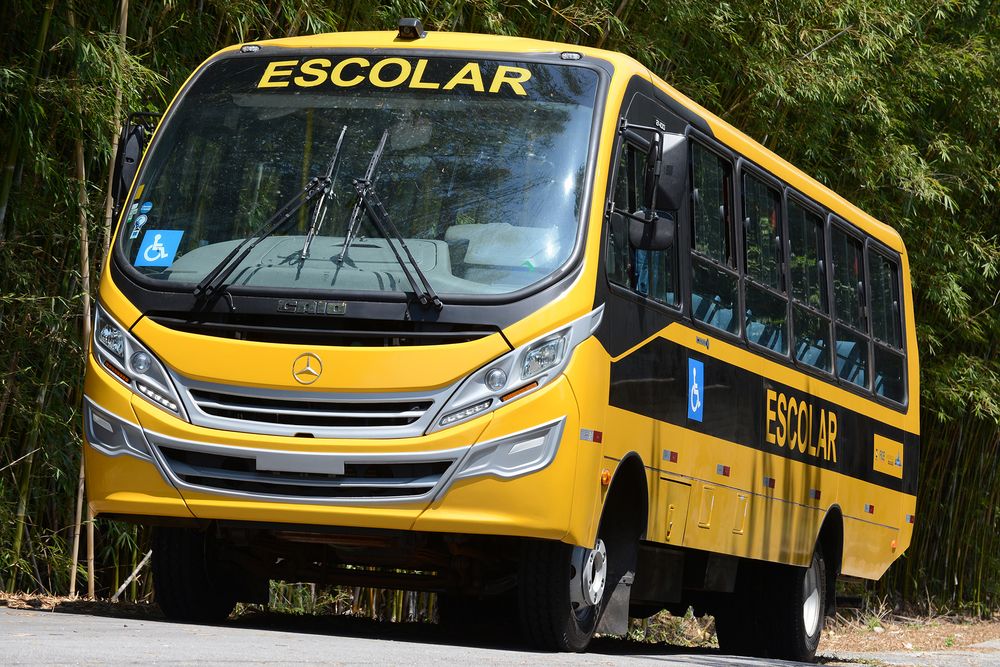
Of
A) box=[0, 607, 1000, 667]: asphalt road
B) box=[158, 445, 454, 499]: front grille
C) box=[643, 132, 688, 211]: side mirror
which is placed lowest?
box=[0, 607, 1000, 667]: asphalt road

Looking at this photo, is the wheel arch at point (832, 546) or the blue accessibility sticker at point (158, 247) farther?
the wheel arch at point (832, 546)

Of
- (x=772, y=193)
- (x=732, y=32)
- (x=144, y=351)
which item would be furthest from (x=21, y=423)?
(x=732, y=32)

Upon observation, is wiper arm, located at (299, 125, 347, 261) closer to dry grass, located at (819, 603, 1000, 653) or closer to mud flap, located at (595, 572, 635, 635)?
mud flap, located at (595, 572, 635, 635)

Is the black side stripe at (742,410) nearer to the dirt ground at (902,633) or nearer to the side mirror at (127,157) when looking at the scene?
the side mirror at (127,157)

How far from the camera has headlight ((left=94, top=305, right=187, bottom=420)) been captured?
7.55 m

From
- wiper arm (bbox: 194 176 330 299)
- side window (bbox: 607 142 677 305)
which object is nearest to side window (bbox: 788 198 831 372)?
side window (bbox: 607 142 677 305)

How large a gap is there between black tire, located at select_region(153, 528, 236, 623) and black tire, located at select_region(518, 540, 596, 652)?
1.58 m

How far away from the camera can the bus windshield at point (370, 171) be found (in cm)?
763

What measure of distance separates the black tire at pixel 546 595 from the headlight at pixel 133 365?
155 cm

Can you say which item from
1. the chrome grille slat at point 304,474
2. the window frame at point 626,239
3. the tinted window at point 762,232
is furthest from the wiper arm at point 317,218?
the tinted window at point 762,232

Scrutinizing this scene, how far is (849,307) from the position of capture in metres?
12.0

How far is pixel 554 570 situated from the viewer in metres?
7.62

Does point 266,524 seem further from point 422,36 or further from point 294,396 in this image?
point 422,36

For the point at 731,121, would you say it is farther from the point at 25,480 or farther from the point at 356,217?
the point at 356,217
